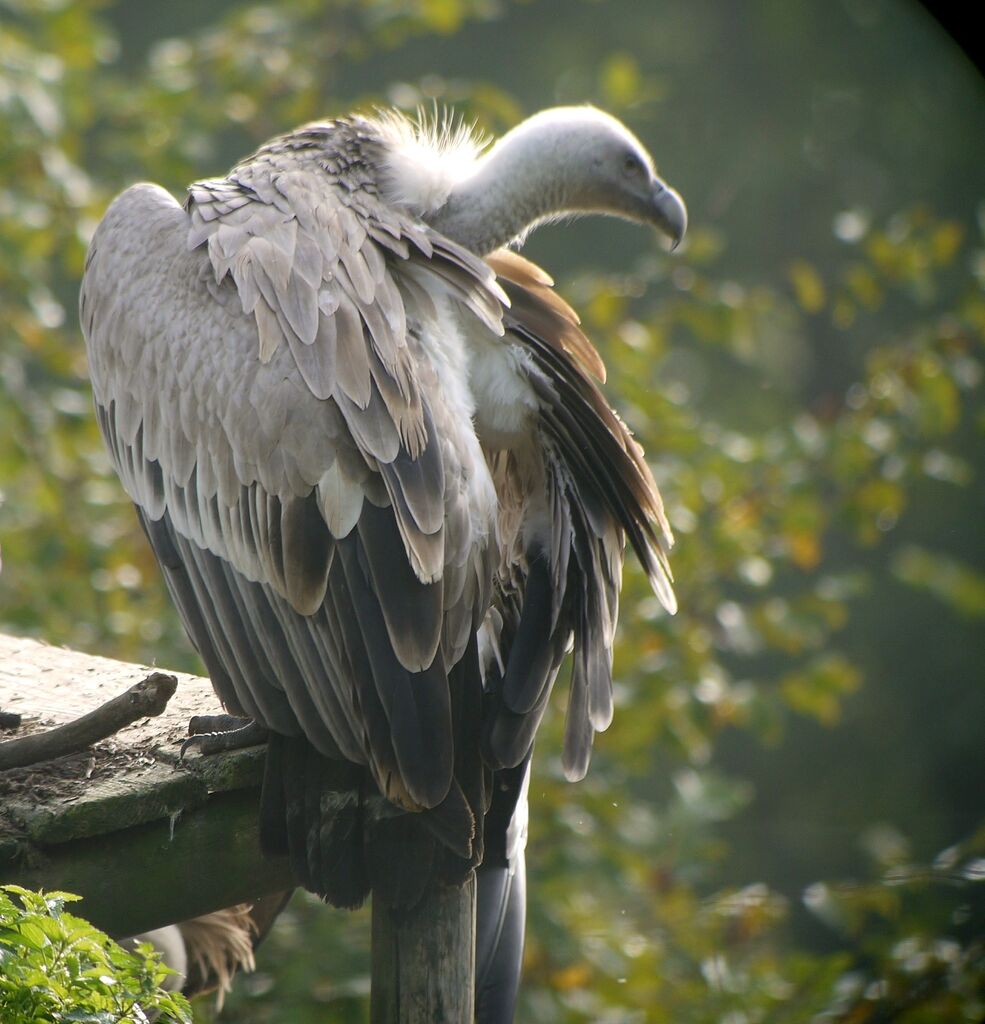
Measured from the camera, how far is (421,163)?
258 cm

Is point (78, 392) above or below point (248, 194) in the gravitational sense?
above

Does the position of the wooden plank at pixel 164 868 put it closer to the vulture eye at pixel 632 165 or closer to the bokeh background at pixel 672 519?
the vulture eye at pixel 632 165

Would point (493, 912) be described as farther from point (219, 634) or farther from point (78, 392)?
point (78, 392)

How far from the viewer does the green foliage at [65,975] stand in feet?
5.11

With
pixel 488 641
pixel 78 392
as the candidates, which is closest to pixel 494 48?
pixel 78 392

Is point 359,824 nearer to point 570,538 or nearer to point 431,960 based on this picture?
point 431,960

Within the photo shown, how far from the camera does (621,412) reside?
4.26 m

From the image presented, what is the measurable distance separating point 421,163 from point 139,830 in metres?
1.23

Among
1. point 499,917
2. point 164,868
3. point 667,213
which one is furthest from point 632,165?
point 164,868

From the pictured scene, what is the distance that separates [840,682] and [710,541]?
632 millimetres

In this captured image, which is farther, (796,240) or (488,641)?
(796,240)

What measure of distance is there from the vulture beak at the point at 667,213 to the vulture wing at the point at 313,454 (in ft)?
1.75

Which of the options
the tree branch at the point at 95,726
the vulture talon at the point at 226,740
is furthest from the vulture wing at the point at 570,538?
the tree branch at the point at 95,726

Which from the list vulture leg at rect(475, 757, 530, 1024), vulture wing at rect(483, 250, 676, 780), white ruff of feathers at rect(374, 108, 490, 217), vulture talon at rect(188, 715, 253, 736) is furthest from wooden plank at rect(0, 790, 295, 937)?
white ruff of feathers at rect(374, 108, 490, 217)
